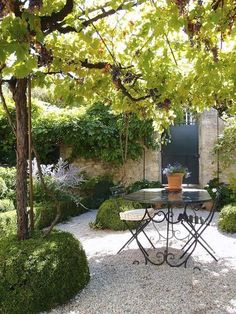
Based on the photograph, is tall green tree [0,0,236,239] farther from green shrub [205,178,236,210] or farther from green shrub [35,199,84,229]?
green shrub [205,178,236,210]

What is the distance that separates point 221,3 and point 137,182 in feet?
22.7

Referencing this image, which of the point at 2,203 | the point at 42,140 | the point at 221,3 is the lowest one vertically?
the point at 2,203

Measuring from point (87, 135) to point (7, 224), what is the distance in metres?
4.11

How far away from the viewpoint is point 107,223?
22.0ft

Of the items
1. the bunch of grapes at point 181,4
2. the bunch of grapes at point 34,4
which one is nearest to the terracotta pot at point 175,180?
the bunch of grapes at point 181,4

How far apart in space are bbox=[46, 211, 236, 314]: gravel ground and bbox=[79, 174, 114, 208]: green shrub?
3936 mm

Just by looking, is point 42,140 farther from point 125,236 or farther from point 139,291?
point 139,291

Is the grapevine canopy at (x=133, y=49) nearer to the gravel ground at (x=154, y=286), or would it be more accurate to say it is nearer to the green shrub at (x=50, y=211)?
the gravel ground at (x=154, y=286)

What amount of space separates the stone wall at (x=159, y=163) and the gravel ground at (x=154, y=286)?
442 centimetres

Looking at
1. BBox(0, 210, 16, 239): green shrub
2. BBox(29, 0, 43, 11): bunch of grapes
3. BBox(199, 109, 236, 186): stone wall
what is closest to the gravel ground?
BBox(0, 210, 16, 239): green shrub

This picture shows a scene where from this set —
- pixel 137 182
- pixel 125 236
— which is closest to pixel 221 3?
pixel 125 236

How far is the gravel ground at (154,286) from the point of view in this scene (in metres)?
3.26

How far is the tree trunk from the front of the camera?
355cm

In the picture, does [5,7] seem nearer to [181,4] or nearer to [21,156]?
[181,4]
